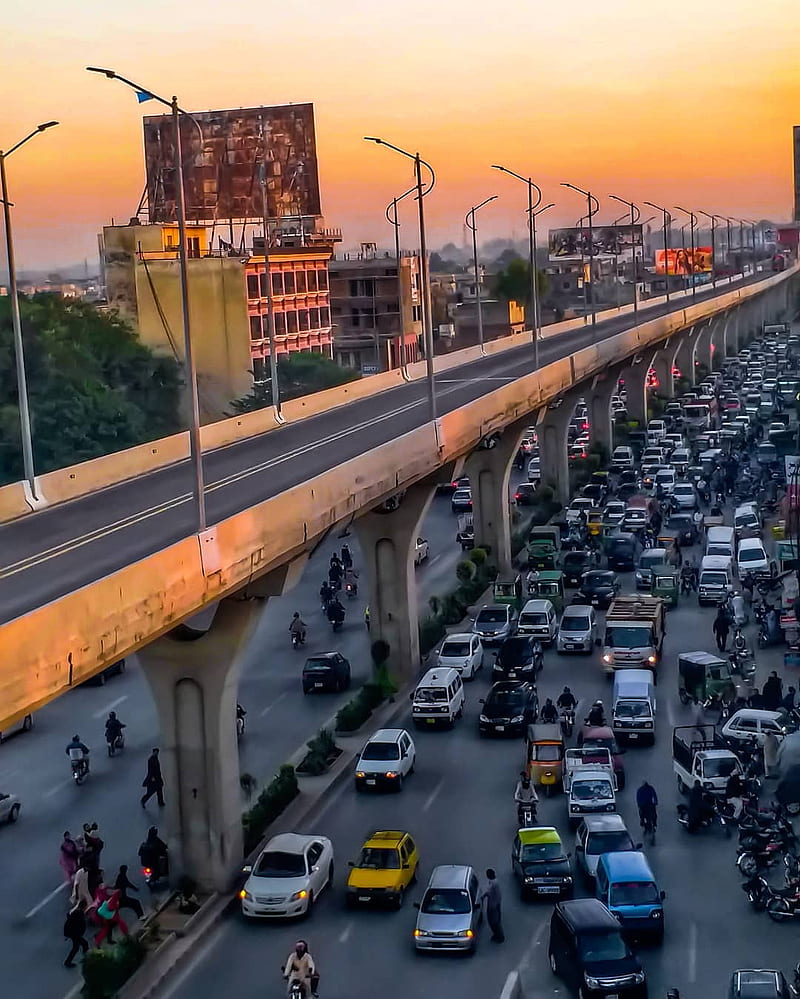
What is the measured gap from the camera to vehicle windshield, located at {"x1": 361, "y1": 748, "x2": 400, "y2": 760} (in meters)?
32.4

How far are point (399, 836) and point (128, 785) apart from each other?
892 cm

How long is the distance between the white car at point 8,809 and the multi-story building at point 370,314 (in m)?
94.3

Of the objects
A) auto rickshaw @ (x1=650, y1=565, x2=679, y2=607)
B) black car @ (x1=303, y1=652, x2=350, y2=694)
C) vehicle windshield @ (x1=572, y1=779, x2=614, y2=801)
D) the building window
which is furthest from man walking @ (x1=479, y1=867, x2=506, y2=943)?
the building window

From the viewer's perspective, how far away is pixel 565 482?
7219 centimetres

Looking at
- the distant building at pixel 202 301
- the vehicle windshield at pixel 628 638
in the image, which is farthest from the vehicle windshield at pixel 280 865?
the distant building at pixel 202 301

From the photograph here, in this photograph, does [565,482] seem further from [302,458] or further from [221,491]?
[221,491]

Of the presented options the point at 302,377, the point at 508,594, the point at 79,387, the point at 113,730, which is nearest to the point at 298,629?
the point at 508,594

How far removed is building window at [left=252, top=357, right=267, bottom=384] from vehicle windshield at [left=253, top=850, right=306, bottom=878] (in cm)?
6410

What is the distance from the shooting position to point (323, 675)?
40875 millimetres

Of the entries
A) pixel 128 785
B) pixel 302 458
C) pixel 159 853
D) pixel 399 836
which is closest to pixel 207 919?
pixel 159 853

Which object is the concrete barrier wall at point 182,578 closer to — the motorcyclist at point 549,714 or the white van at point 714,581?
the motorcyclist at point 549,714

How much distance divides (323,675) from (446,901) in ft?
56.0

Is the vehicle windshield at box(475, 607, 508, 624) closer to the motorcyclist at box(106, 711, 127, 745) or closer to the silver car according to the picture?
the motorcyclist at box(106, 711, 127, 745)

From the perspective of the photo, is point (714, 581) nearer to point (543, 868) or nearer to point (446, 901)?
point (543, 868)
